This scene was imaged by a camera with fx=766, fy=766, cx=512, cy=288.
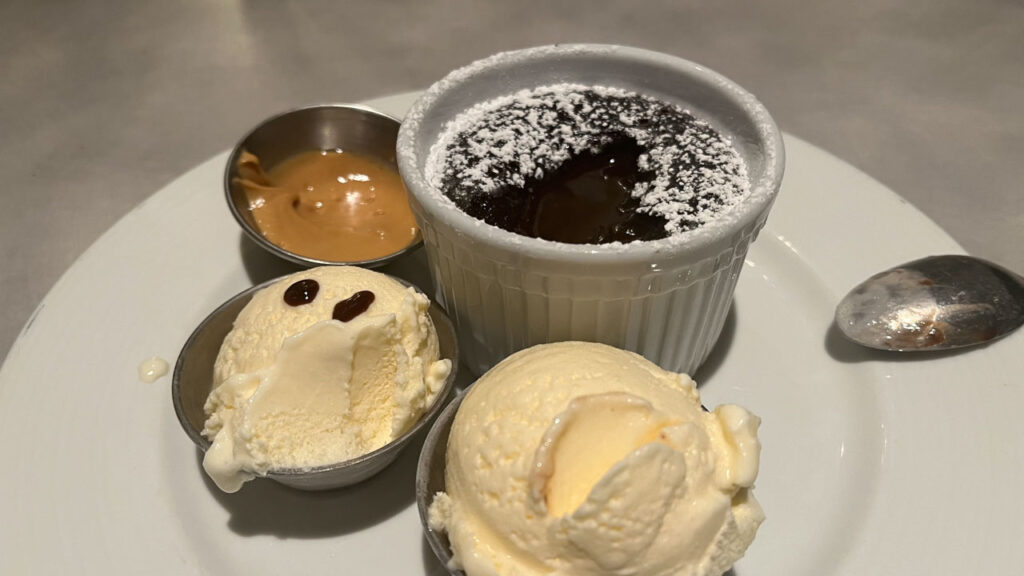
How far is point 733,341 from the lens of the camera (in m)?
1.71

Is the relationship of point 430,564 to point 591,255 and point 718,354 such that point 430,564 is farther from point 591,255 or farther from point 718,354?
point 718,354

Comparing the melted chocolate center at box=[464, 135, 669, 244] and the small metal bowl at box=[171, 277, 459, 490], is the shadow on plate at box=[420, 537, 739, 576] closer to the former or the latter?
the small metal bowl at box=[171, 277, 459, 490]

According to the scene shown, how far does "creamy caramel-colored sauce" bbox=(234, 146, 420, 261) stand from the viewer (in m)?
1.80

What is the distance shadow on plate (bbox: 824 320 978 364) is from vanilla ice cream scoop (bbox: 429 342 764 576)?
0.57 metres

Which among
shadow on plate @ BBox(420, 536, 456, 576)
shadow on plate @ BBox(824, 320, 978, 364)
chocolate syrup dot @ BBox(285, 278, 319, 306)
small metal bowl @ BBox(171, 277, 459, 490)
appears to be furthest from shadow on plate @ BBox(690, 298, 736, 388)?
chocolate syrup dot @ BBox(285, 278, 319, 306)

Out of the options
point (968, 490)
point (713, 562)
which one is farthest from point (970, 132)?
point (713, 562)

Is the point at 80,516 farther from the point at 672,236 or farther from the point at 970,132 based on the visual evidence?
the point at 970,132

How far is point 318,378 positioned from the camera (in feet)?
4.19

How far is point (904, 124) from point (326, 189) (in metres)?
1.91

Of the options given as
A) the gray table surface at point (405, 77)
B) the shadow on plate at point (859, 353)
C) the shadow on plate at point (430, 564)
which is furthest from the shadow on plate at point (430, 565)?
the gray table surface at point (405, 77)

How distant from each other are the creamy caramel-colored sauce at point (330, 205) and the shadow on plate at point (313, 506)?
0.55 metres

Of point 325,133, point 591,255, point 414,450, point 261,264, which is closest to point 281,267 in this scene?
point 261,264

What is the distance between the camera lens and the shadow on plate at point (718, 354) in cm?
166

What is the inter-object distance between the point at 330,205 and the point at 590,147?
72 centimetres
